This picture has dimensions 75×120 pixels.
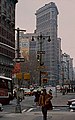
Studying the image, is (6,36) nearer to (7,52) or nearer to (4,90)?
(7,52)

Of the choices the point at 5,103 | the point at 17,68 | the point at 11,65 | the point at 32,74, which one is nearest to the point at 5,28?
the point at 11,65

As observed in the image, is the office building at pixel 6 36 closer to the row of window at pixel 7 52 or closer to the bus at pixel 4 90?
the row of window at pixel 7 52

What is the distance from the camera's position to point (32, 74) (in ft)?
461

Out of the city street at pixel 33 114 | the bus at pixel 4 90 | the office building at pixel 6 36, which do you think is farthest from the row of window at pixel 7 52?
the city street at pixel 33 114

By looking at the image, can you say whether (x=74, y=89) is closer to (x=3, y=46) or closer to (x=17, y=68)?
(x=3, y=46)

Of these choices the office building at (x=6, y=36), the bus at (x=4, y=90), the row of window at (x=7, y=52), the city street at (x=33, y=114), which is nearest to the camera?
the city street at (x=33, y=114)

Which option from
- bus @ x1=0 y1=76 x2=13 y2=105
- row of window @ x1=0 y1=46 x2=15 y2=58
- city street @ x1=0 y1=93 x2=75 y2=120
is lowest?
city street @ x1=0 y1=93 x2=75 y2=120

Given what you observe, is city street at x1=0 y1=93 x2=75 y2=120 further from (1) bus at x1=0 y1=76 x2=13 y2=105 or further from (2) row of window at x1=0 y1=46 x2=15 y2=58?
(2) row of window at x1=0 y1=46 x2=15 y2=58

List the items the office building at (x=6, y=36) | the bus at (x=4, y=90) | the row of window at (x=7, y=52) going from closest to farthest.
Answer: the bus at (x=4, y=90), the office building at (x=6, y=36), the row of window at (x=7, y=52)

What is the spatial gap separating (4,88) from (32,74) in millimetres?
96662

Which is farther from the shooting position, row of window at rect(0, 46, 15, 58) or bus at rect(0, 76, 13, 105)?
row of window at rect(0, 46, 15, 58)

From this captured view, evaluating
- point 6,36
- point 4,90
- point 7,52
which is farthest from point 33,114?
point 7,52

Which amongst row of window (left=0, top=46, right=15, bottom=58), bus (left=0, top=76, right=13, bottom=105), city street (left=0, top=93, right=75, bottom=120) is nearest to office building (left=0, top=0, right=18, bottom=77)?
row of window (left=0, top=46, right=15, bottom=58)

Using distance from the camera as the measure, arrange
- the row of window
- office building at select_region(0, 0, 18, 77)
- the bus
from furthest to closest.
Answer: the row of window, office building at select_region(0, 0, 18, 77), the bus
